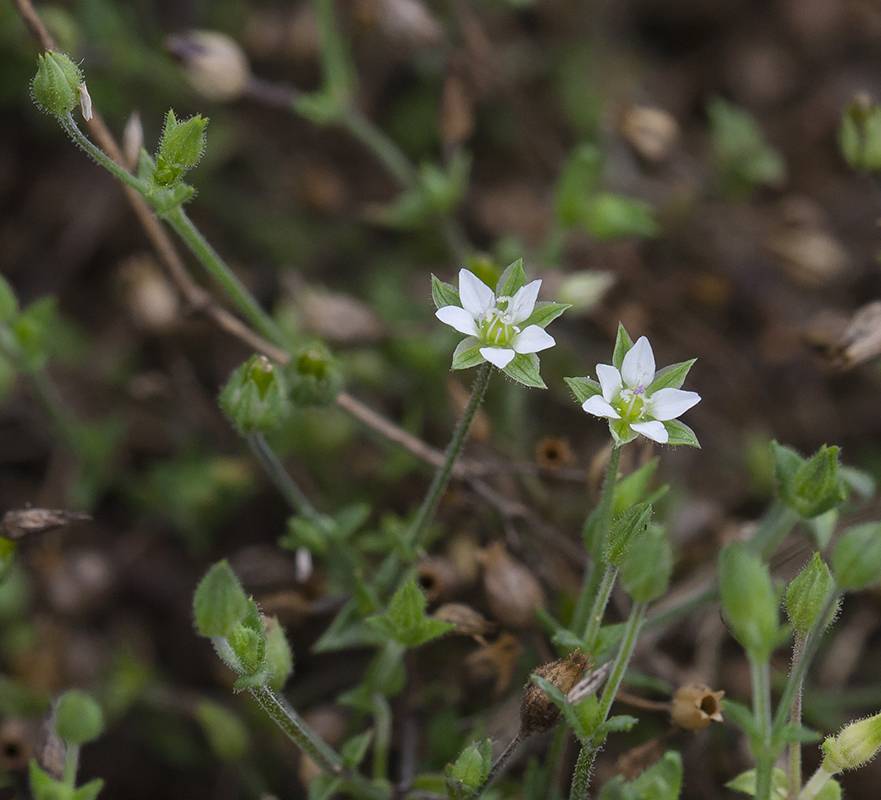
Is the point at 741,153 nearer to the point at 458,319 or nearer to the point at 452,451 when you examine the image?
the point at 458,319

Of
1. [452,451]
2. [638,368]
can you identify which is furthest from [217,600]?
[638,368]

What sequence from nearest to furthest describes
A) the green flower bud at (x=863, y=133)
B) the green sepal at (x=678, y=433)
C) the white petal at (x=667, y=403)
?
1. the green sepal at (x=678, y=433)
2. the white petal at (x=667, y=403)
3. the green flower bud at (x=863, y=133)

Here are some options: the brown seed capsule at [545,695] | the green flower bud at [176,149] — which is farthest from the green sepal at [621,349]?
the green flower bud at [176,149]

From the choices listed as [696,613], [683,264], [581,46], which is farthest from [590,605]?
[581,46]

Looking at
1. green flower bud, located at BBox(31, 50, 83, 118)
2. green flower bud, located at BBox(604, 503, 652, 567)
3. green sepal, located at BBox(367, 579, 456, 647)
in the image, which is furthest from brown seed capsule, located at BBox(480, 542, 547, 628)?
green flower bud, located at BBox(31, 50, 83, 118)

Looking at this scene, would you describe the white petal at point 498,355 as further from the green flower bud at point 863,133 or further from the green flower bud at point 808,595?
the green flower bud at point 863,133
